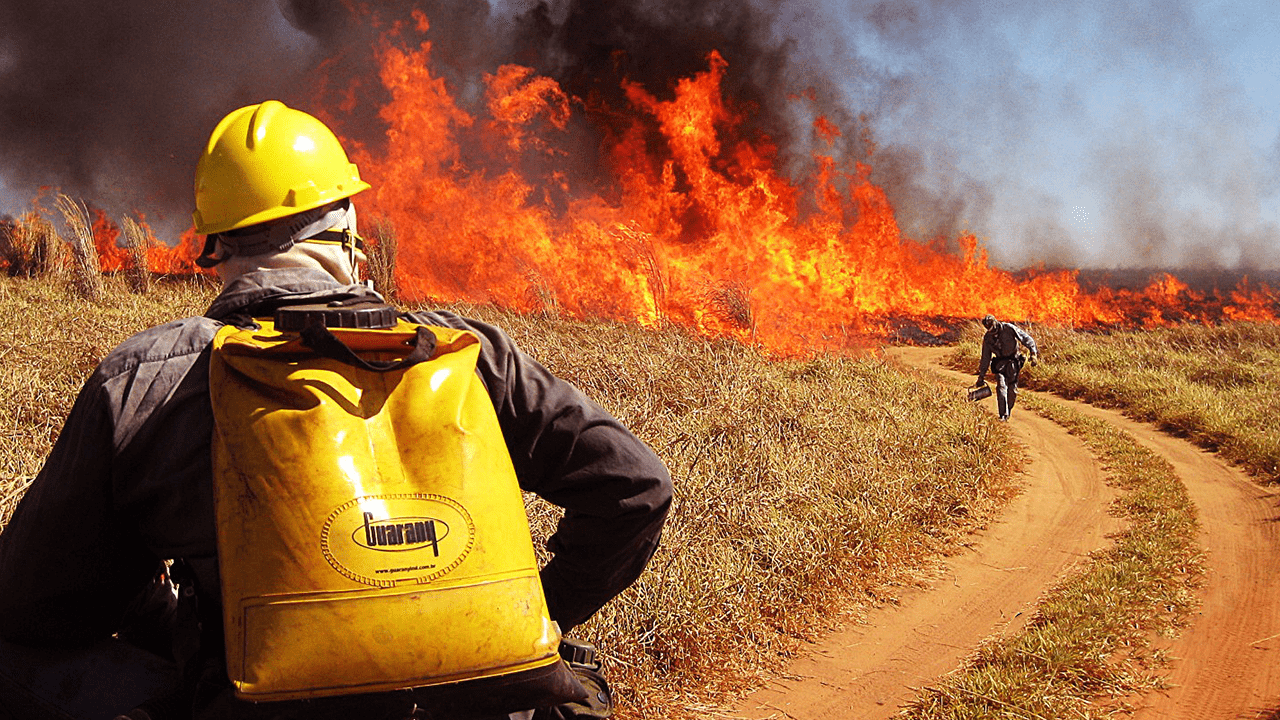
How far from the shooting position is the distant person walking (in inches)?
428

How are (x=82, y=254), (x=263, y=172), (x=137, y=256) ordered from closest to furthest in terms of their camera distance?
(x=263, y=172), (x=82, y=254), (x=137, y=256)

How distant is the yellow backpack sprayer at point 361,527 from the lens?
108cm

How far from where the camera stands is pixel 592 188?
1812 cm

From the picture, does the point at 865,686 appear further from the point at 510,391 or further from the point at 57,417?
the point at 57,417

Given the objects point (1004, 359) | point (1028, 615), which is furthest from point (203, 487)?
point (1004, 359)

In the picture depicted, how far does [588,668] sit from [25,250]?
1065cm

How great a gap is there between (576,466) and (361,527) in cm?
52

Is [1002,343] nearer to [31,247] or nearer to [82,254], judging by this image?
[82,254]

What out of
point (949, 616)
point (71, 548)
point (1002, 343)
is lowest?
point (949, 616)

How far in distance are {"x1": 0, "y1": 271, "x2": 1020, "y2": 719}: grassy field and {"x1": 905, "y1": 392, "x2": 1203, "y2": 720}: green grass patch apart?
90 centimetres

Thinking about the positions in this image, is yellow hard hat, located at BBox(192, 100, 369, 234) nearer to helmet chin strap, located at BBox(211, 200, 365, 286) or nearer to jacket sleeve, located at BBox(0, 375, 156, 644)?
helmet chin strap, located at BBox(211, 200, 365, 286)

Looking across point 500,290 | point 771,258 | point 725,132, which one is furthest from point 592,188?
point 500,290

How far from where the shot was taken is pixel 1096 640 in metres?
4.37

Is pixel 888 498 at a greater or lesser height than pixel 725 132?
lesser
